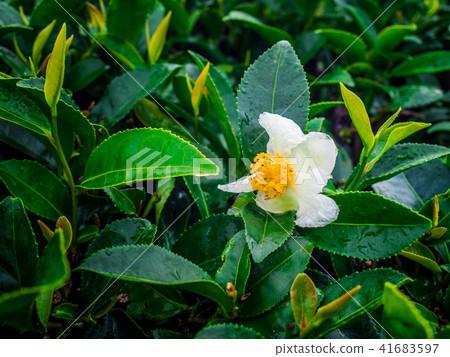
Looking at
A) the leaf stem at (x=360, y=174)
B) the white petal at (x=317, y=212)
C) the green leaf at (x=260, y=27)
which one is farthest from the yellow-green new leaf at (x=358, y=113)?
the green leaf at (x=260, y=27)

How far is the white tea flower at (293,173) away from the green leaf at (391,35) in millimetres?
952

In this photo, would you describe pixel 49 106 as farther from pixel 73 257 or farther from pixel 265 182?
pixel 265 182

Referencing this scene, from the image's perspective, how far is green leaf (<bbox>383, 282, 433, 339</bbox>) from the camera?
0.67 m

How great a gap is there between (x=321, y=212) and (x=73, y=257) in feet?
2.11

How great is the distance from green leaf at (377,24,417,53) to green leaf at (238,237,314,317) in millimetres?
1123

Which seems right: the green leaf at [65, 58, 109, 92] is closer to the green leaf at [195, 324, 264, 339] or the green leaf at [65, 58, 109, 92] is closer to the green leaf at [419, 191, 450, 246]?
the green leaf at [195, 324, 264, 339]

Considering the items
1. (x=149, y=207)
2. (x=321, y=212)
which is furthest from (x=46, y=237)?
(x=321, y=212)

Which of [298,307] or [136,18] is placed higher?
[136,18]

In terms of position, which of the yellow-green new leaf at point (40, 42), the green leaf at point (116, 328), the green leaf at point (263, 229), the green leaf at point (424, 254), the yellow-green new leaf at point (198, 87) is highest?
the yellow-green new leaf at point (40, 42)

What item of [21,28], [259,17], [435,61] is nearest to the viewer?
[21,28]

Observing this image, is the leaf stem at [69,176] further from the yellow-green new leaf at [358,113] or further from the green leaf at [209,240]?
the yellow-green new leaf at [358,113]

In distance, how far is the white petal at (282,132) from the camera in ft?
2.96

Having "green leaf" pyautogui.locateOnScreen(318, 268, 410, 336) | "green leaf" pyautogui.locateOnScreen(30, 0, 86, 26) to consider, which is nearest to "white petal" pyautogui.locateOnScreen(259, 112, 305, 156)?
"green leaf" pyautogui.locateOnScreen(318, 268, 410, 336)

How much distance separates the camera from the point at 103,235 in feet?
3.05
